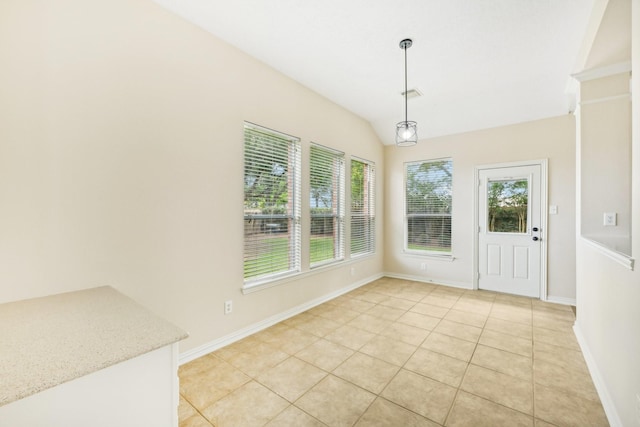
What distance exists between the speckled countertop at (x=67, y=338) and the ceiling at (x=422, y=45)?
2.33 m

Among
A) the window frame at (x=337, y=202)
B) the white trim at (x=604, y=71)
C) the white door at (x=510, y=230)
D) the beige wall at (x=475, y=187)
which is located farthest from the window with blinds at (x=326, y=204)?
the white trim at (x=604, y=71)

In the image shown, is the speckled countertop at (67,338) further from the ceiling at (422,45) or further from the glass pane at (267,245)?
the ceiling at (422,45)

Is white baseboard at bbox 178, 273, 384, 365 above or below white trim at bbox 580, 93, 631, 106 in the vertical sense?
below

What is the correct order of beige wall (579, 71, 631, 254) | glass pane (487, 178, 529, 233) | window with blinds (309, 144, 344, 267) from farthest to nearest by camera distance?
1. glass pane (487, 178, 529, 233)
2. window with blinds (309, 144, 344, 267)
3. beige wall (579, 71, 631, 254)

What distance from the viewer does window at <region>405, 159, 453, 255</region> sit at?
4879 mm

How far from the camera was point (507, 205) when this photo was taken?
171 inches

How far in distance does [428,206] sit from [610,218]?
268cm

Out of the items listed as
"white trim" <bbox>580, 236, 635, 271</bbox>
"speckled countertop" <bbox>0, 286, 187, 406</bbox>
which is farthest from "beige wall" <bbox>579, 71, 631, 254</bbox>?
"speckled countertop" <bbox>0, 286, 187, 406</bbox>

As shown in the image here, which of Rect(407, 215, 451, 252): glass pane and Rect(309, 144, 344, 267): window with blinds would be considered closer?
Rect(309, 144, 344, 267): window with blinds

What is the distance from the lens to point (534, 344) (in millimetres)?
2719

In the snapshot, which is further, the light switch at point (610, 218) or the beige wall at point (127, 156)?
the light switch at point (610, 218)

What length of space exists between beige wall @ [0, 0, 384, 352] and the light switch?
334 centimetres

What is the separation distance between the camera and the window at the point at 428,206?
4879 mm

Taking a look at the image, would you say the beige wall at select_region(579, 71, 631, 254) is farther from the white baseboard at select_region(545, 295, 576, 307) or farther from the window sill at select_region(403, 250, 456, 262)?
the window sill at select_region(403, 250, 456, 262)
